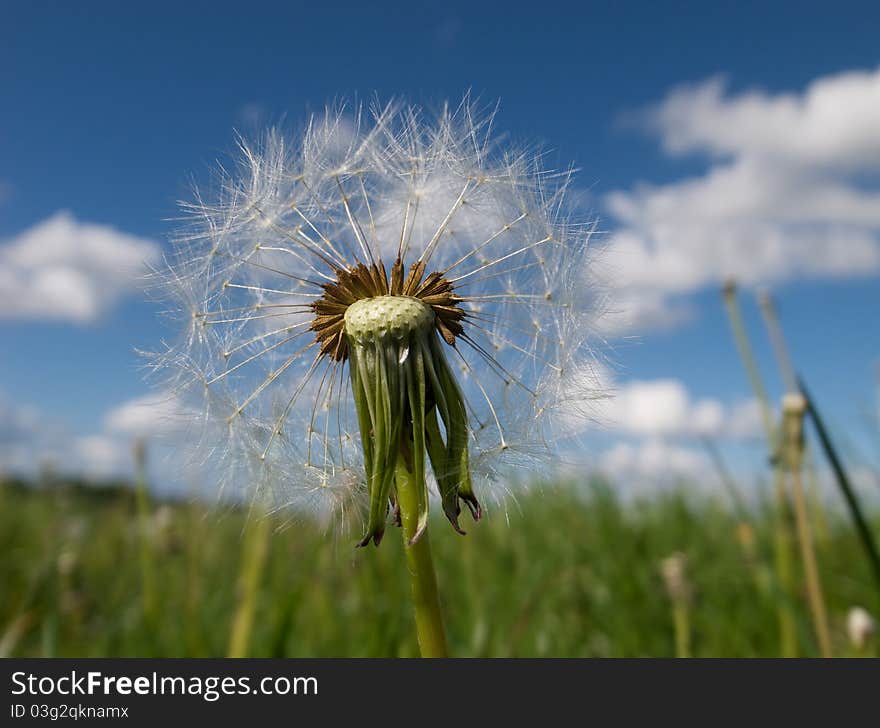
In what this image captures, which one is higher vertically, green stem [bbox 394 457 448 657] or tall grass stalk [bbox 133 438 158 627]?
tall grass stalk [bbox 133 438 158 627]

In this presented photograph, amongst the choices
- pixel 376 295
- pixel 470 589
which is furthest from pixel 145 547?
pixel 376 295

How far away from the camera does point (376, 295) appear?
180 centimetres

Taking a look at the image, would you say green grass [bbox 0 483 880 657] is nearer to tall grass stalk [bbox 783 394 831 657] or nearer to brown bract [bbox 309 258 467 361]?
tall grass stalk [bbox 783 394 831 657]

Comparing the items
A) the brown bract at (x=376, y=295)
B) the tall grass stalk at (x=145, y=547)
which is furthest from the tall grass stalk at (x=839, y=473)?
the tall grass stalk at (x=145, y=547)

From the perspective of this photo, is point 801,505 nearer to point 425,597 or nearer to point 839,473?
point 839,473

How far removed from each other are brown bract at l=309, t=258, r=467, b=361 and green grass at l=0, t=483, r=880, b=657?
477 mm

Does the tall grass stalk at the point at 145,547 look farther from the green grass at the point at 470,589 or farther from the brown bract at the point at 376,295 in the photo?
the brown bract at the point at 376,295

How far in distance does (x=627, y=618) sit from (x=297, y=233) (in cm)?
277

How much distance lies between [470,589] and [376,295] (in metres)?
2.21

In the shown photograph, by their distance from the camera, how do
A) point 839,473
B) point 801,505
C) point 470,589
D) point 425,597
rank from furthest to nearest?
1. point 470,589
2. point 801,505
3. point 839,473
4. point 425,597

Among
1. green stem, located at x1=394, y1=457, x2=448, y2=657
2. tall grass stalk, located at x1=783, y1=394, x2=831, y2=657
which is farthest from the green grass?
green stem, located at x1=394, y1=457, x2=448, y2=657

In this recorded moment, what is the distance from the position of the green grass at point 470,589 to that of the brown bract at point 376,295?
0.48 m

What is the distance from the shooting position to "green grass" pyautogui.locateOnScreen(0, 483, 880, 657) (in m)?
3.25

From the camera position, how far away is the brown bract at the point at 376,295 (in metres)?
1.80
